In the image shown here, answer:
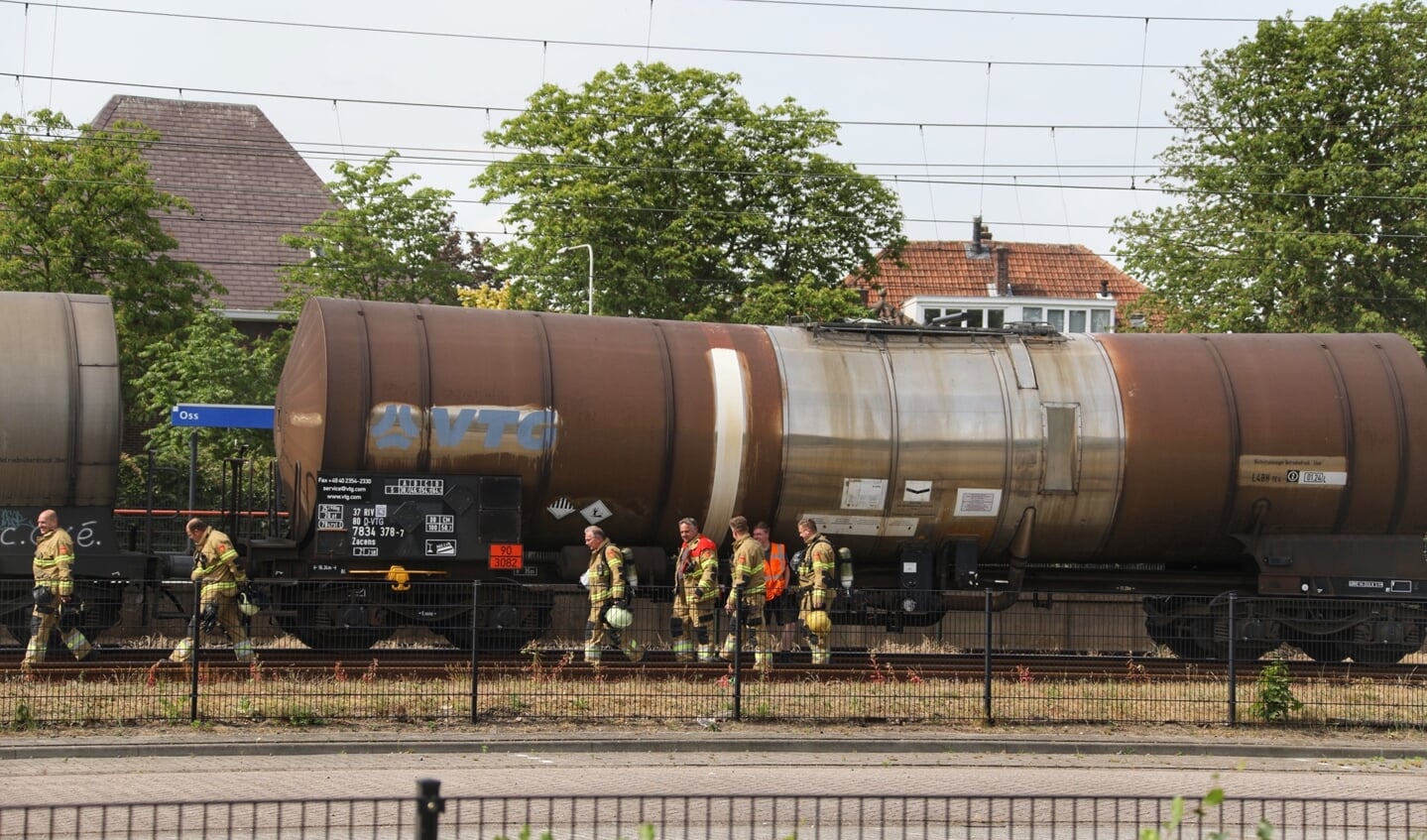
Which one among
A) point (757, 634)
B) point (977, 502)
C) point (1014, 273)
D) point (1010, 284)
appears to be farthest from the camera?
point (1014, 273)

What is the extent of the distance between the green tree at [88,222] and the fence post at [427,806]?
2691cm

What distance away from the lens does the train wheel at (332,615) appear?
51.6ft

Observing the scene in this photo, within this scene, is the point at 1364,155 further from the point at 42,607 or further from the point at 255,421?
the point at 42,607

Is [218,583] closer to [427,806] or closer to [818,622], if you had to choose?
[818,622]

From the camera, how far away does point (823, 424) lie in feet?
55.5

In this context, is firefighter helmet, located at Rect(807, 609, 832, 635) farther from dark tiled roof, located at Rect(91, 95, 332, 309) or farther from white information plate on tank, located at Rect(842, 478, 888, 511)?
dark tiled roof, located at Rect(91, 95, 332, 309)

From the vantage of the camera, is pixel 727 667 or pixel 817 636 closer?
pixel 727 667

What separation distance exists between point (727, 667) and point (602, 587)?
76.3 inches

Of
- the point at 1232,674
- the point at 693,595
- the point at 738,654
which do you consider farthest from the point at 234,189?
the point at 1232,674

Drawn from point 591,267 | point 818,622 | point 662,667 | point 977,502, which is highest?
point 591,267

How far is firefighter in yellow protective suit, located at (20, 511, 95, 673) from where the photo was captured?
14219mm

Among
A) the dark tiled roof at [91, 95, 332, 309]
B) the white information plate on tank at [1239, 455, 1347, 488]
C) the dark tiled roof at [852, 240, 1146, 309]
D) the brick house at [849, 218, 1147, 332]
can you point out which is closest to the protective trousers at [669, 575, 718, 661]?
the white information plate on tank at [1239, 455, 1347, 488]

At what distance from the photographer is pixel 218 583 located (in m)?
15.0

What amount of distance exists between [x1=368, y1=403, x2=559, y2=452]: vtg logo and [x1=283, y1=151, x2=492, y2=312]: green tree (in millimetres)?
21591
